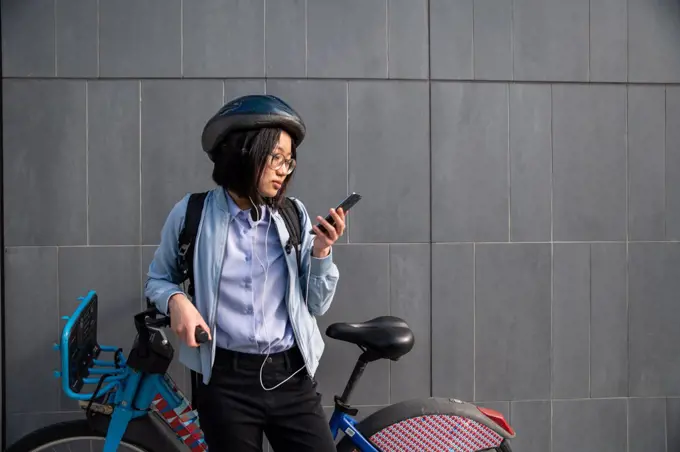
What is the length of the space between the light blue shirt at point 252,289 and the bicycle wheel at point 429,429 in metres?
0.76

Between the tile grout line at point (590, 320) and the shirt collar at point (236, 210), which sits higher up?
the shirt collar at point (236, 210)

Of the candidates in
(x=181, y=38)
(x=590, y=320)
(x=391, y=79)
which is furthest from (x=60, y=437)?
(x=590, y=320)

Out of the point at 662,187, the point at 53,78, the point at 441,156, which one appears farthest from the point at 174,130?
the point at 662,187

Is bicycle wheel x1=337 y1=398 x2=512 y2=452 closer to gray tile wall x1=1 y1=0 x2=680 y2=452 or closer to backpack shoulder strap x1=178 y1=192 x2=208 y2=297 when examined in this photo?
gray tile wall x1=1 y1=0 x2=680 y2=452

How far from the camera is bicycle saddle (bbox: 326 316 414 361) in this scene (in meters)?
2.72

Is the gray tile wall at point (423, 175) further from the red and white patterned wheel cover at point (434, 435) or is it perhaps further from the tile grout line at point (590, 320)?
the red and white patterned wheel cover at point (434, 435)

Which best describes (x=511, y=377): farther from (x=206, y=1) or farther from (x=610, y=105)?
(x=206, y=1)

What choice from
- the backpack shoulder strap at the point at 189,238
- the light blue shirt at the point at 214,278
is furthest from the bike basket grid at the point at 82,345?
the backpack shoulder strap at the point at 189,238

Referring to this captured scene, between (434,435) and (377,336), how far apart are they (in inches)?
20.2

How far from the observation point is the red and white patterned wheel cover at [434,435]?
9.10 feet

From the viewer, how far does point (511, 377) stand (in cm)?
373

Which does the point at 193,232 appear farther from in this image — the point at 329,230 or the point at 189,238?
the point at 329,230

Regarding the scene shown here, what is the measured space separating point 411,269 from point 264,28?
158 cm

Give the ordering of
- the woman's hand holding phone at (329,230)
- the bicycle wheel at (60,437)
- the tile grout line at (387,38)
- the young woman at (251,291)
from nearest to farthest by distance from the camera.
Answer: the woman's hand holding phone at (329,230) < the young woman at (251,291) < the bicycle wheel at (60,437) < the tile grout line at (387,38)
